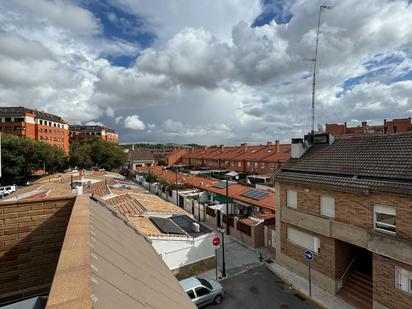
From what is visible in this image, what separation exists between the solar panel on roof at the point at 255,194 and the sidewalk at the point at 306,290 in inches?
301

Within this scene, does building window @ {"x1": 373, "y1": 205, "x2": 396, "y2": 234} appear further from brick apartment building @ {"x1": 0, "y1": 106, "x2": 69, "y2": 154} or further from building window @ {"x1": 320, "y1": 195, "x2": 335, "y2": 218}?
brick apartment building @ {"x1": 0, "y1": 106, "x2": 69, "y2": 154}

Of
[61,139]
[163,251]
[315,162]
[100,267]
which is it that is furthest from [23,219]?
[61,139]

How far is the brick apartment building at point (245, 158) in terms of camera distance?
44562mm

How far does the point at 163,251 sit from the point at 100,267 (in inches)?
453

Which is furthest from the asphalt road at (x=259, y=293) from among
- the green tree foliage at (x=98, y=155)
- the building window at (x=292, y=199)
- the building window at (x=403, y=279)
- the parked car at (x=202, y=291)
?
the green tree foliage at (x=98, y=155)

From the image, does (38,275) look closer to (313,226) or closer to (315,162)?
(313,226)

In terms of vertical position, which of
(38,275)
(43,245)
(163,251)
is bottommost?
(163,251)

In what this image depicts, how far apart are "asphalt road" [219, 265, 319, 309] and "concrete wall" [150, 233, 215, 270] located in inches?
81.1

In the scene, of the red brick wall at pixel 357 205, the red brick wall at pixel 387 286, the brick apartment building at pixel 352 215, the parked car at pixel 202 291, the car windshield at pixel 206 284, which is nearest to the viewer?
the red brick wall at pixel 357 205

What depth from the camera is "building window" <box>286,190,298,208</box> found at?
14.4m

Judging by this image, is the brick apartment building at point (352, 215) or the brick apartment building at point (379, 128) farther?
the brick apartment building at point (379, 128)

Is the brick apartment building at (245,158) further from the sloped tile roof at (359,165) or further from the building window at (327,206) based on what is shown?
the building window at (327,206)

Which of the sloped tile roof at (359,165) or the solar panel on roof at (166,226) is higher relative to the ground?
the sloped tile roof at (359,165)

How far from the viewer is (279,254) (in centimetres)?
1573
